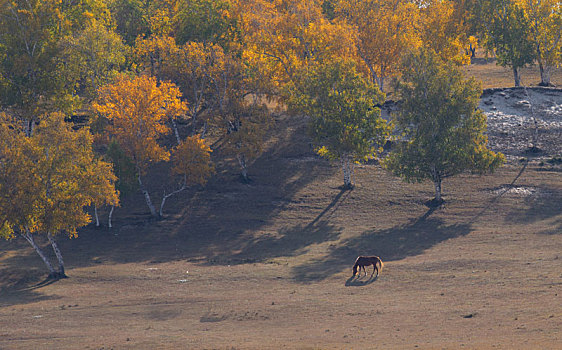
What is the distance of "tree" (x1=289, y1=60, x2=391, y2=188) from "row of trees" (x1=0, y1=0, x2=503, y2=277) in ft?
0.50

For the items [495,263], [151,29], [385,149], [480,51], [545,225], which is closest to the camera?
[495,263]

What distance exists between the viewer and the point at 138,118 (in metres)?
63.1

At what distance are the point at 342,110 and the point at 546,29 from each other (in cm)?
4540

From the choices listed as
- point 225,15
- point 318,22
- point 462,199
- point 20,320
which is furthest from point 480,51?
point 20,320

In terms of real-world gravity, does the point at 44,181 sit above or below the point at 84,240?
above

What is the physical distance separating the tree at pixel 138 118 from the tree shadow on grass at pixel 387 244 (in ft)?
68.2

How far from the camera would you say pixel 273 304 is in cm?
3678

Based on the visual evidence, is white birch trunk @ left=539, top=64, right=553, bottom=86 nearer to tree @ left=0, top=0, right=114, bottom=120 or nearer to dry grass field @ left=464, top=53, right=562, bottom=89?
dry grass field @ left=464, top=53, right=562, bottom=89

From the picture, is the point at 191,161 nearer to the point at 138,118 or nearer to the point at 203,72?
the point at 138,118

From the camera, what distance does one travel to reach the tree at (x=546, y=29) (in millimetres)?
93688

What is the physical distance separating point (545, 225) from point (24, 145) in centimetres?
4445

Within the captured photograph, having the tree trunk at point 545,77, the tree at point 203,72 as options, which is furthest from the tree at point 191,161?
the tree trunk at point 545,77

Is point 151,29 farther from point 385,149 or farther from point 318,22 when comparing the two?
point 385,149

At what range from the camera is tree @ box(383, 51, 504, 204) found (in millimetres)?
62062
